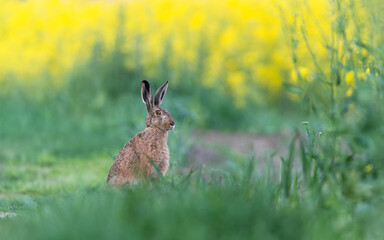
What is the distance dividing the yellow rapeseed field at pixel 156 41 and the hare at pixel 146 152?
5.84 m

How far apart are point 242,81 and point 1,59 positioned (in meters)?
4.09

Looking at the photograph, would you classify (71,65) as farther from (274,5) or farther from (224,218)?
(224,218)

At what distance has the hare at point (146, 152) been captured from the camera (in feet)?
12.3

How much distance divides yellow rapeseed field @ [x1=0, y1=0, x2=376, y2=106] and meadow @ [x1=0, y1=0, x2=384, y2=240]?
27mm

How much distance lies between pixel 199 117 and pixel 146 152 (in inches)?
206

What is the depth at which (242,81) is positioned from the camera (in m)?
10.4

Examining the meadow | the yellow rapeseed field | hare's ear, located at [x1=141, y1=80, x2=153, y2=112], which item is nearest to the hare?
hare's ear, located at [x1=141, y1=80, x2=153, y2=112]

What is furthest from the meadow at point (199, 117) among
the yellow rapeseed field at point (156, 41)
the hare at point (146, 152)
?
the hare at point (146, 152)

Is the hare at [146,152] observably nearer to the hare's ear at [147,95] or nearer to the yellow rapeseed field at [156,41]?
the hare's ear at [147,95]

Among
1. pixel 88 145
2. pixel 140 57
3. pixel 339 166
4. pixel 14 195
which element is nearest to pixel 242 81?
pixel 140 57

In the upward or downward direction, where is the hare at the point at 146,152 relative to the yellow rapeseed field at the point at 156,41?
downward

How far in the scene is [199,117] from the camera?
29.5 ft

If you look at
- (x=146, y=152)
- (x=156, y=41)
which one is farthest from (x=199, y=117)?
(x=146, y=152)

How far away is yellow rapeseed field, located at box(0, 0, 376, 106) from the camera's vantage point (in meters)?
10.2
